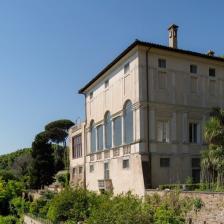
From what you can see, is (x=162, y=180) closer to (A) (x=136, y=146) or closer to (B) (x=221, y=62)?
(A) (x=136, y=146)

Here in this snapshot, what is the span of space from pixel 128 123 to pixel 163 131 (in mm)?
2541

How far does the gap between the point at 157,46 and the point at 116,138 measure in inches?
302

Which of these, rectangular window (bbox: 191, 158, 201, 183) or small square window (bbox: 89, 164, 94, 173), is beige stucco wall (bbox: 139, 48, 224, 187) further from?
small square window (bbox: 89, 164, 94, 173)

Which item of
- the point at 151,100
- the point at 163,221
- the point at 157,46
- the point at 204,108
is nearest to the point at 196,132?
the point at 204,108

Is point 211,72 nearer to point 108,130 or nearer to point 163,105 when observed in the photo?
point 163,105

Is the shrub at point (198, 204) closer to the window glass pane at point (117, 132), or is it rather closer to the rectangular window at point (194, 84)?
the rectangular window at point (194, 84)

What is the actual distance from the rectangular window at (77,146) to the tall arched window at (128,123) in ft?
40.8

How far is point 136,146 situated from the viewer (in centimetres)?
2759

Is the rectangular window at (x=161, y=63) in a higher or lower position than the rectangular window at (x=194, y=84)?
higher

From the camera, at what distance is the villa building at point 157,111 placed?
27.5 meters

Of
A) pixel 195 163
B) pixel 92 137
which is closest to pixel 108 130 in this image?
pixel 92 137

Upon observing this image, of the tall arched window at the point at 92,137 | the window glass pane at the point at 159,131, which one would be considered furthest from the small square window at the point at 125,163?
the tall arched window at the point at 92,137

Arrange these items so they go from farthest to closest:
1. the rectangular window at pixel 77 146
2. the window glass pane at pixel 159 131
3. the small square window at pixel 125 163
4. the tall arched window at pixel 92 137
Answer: the rectangular window at pixel 77 146
the tall arched window at pixel 92 137
the small square window at pixel 125 163
the window glass pane at pixel 159 131

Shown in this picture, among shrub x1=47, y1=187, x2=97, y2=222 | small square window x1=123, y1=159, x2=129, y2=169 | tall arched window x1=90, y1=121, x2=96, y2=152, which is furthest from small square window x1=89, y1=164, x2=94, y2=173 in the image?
shrub x1=47, y1=187, x2=97, y2=222
